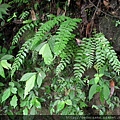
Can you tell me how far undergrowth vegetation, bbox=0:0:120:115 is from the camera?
1.46 meters

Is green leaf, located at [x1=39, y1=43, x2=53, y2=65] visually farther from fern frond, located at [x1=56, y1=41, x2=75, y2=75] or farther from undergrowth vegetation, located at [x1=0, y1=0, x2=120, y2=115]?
fern frond, located at [x1=56, y1=41, x2=75, y2=75]

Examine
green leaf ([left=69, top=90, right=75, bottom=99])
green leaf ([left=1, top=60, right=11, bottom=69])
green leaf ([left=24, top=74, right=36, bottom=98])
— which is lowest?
green leaf ([left=69, top=90, right=75, bottom=99])

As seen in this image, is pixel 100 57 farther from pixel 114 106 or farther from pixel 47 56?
pixel 114 106

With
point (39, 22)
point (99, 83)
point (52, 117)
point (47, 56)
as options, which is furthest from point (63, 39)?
point (52, 117)

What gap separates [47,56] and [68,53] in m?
0.24

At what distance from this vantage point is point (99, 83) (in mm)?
1521

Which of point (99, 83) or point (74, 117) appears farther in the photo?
point (74, 117)

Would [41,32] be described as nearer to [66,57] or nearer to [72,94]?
[66,57]

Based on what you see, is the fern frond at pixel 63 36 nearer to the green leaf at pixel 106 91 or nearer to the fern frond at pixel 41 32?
the fern frond at pixel 41 32

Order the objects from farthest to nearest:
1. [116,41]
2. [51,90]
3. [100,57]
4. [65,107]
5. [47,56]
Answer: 1. [51,90]
2. [65,107]
3. [116,41]
4. [100,57]
5. [47,56]

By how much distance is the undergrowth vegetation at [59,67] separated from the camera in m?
1.46

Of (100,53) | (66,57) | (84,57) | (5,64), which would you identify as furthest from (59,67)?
(5,64)

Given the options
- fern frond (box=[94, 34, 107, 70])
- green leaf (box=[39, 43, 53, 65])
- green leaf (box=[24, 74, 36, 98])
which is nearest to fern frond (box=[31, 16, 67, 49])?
green leaf (box=[39, 43, 53, 65])

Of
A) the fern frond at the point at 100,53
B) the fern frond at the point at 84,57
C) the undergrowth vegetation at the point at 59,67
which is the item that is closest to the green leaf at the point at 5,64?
the undergrowth vegetation at the point at 59,67
